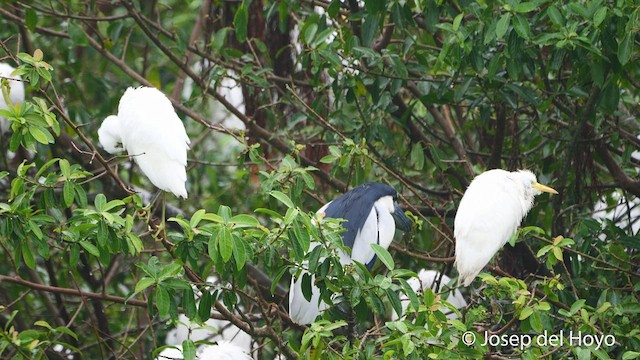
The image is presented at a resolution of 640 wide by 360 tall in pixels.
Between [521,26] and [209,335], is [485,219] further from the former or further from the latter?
[209,335]

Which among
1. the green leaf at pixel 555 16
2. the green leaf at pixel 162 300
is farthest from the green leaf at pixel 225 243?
the green leaf at pixel 555 16

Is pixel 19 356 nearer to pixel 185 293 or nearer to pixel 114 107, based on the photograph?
pixel 185 293

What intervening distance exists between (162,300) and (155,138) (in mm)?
672

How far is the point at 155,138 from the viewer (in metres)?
2.49

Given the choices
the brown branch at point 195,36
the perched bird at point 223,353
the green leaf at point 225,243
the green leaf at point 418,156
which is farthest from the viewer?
the brown branch at point 195,36

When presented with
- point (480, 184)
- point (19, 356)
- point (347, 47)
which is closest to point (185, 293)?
point (19, 356)

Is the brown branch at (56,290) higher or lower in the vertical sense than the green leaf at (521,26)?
lower

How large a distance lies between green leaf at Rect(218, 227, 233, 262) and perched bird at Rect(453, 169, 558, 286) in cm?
76

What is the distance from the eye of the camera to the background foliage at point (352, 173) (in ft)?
6.66

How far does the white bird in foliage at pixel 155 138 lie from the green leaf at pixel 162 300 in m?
0.52

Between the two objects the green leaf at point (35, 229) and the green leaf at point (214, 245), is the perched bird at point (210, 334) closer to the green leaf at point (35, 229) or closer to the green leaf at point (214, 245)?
the green leaf at point (35, 229)

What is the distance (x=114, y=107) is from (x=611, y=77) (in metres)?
2.10

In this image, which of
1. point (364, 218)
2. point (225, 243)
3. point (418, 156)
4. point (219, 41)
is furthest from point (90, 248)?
point (219, 41)

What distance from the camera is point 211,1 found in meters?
3.72
